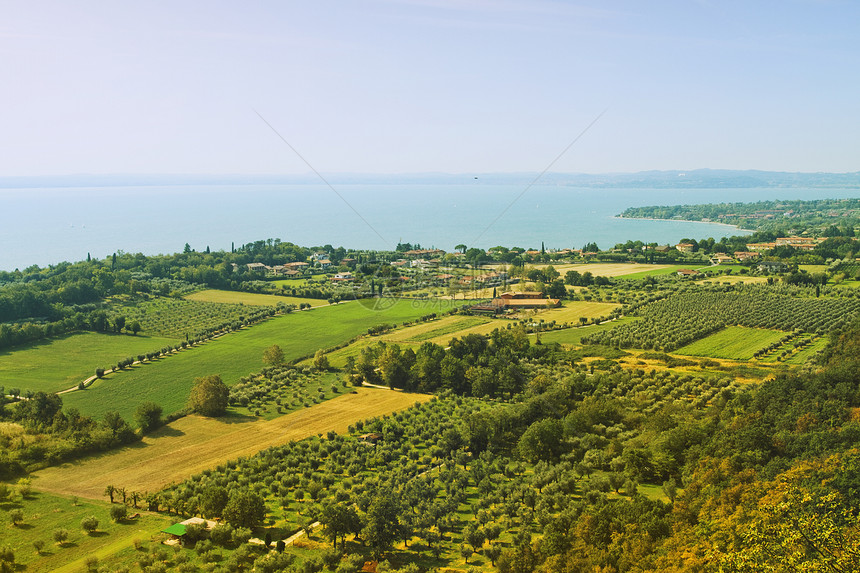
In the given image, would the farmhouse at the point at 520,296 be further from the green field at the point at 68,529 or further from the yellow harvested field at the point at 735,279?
the green field at the point at 68,529

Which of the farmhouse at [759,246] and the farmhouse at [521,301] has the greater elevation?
the farmhouse at [759,246]

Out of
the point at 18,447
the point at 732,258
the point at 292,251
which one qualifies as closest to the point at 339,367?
Answer: the point at 18,447

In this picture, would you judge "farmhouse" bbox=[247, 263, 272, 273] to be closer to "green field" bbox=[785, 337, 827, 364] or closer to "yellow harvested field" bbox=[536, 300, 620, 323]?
"yellow harvested field" bbox=[536, 300, 620, 323]

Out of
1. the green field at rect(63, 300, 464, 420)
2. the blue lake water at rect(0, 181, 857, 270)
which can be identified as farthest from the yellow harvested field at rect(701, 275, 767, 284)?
the blue lake water at rect(0, 181, 857, 270)

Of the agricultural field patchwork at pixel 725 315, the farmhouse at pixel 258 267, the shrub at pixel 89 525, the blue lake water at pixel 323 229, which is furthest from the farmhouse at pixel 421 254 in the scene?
the shrub at pixel 89 525

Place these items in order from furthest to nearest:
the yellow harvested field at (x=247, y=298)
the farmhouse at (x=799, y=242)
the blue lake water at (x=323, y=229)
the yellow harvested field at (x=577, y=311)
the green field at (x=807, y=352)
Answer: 1. the blue lake water at (x=323, y=229)
2. the farmhouse at (x=799, y=242)
3. the yellow harvested field at (x=247, y=298)
4. the yellow harvested field at (x=577, y=311)
5. the green field at (x=807, y=352)

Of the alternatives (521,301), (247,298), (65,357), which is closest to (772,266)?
(521,301)

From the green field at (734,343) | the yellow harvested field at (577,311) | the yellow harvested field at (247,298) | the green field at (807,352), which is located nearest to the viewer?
the green field at (807,352)
